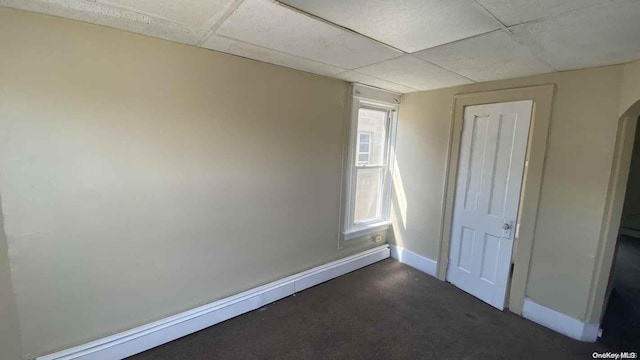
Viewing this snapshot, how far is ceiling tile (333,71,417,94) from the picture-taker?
2743 millimetres

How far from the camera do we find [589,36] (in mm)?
1583

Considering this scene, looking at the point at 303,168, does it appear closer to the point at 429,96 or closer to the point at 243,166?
the point at 243,166

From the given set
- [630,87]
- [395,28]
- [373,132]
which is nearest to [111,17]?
[395,28]

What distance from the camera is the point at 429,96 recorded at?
11.0ft

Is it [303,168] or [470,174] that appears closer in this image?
[303,168]

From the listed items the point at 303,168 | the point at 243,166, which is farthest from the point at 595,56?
the point at 243,166

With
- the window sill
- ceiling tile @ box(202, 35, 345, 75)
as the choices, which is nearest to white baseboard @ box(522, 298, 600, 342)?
the window sill

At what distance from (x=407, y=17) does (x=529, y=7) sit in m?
0.56

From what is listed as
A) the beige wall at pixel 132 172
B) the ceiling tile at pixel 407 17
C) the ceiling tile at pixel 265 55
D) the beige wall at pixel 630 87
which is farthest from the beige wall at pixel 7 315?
the beige wall at pixel 630 87

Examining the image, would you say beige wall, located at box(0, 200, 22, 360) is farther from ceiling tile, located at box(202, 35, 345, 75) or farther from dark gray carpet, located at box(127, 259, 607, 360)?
ceiling tile, located at box(202, 35, 345, 75)

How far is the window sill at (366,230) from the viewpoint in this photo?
3.37 meters

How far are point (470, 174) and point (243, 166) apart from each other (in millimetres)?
2480

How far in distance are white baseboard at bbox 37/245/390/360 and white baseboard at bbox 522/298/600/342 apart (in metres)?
1.89

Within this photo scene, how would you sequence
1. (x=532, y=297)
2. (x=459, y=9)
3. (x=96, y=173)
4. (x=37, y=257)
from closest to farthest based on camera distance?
(x=459, y=9) < (x=37, y=257) < (x=96, y=173) < (x=532, y=297)
